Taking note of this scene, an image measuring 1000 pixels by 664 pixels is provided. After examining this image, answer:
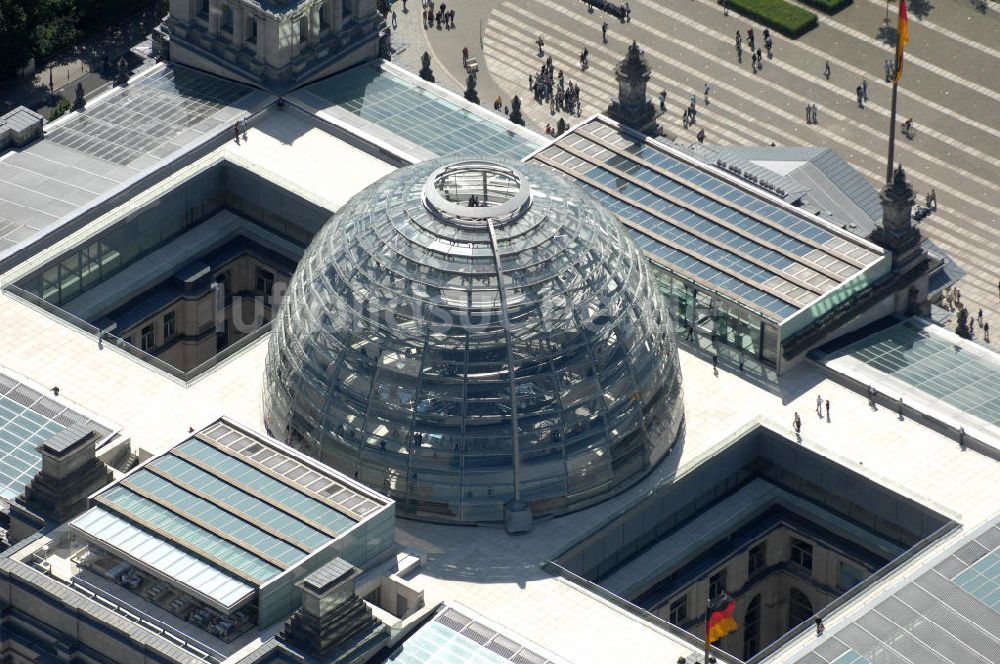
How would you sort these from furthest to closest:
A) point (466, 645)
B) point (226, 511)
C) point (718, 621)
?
point (226, 511) < point (466, 645) < point (718, 621)

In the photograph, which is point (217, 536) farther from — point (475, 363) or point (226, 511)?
point (475, 363)

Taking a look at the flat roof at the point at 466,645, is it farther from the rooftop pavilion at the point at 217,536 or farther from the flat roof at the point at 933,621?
the flat roof at the point at 933,621

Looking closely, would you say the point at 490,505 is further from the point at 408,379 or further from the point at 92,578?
the point at 92,578

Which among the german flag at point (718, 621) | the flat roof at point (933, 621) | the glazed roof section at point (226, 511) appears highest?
the glazed roof section at point (226, 511)

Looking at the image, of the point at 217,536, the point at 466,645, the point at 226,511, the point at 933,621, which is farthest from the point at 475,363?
the point at 933,621

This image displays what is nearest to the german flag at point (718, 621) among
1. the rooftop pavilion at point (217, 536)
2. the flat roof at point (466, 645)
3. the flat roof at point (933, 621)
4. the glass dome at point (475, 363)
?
the flat roof at point (933, 621)

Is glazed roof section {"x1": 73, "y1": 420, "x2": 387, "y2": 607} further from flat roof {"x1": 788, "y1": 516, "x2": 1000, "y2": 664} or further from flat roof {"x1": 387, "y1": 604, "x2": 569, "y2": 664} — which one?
flat roof {"x1": 788, "y1": 516, "x2": 1000, "y2": 664}
